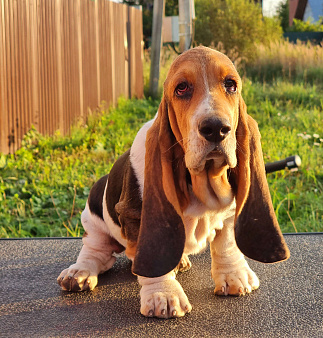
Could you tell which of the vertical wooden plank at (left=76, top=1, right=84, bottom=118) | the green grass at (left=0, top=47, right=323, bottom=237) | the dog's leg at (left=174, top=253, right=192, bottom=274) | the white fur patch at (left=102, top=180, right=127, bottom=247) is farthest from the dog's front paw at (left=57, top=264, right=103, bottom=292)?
the vertical wooden plank at (left=76, top=1, right=84, bottom=118)

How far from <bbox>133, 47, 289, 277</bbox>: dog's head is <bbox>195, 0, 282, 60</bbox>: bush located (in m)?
12.3

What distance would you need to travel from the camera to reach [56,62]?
273 inches

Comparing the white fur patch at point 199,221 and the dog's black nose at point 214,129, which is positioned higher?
the dog's black nose at point 214,129

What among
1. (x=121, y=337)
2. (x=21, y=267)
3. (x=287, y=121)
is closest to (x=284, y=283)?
(x=121, y=337)

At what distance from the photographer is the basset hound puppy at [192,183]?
6.65 feet

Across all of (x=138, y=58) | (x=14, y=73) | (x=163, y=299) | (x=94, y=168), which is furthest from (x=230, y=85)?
(x=138, y=58)

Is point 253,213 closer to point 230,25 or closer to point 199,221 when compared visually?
point 199,221

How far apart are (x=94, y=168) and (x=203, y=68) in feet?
12.5

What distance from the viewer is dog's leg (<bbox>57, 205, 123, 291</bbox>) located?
260cm

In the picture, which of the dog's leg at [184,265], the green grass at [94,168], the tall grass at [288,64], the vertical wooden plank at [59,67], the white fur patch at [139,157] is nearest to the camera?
the white fur patch at [139,157]

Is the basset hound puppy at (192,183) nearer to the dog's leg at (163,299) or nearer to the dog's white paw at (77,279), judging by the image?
the dog's leg at (163,299)

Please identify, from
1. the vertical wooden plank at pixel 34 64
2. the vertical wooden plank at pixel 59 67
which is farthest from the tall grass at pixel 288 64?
the vertical wooden plank at pixel 34 64

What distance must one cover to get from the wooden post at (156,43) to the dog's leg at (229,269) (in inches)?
281

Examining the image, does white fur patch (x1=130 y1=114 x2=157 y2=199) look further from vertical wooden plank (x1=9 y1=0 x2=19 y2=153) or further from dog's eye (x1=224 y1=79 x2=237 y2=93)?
vertical wooden plank (x1=9 y1=0 x2=19 y2=153)
